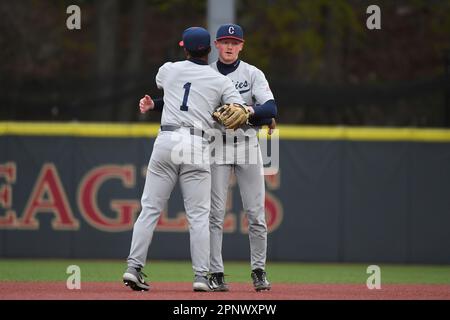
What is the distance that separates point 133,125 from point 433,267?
418cm

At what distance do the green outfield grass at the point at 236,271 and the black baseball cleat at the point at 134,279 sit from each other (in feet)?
6.38

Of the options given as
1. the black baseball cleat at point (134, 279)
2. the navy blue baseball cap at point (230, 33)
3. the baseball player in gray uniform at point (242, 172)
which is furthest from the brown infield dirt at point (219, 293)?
the navy blue baseball cap at point (230, 33)

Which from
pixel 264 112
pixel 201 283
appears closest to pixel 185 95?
pixel 264 112

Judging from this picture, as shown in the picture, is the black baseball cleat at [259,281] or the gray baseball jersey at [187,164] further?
the black baseball cleat at [259,281]

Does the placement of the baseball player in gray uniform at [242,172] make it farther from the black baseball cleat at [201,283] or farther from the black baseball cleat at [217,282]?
the black baseball cleat at [201,283]

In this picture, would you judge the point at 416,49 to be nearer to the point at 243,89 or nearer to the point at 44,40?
the point at 44,40

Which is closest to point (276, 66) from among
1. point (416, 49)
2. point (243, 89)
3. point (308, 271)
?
point (416, 49)

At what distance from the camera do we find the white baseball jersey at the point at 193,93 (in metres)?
8.05

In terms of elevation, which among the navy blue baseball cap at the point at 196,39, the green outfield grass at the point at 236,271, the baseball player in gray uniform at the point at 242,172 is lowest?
the green outfield grass at the point at 236,271

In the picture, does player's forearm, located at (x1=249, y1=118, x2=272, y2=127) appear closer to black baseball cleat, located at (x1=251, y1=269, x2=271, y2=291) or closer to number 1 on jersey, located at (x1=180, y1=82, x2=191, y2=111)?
number 1 on jersey, located at (x1=180, y1=82, x2=191, y2=111)

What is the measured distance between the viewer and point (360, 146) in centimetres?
1387

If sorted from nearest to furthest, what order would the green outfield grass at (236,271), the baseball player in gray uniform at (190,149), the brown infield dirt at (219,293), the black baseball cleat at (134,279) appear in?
the brown infield dirt at (219,293) < the black baseball cleat at (134,279) < the baseball player in gray uniform at (190,149) < the green outfield grass at (236,271)

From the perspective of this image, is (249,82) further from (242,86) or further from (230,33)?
(230,33)
